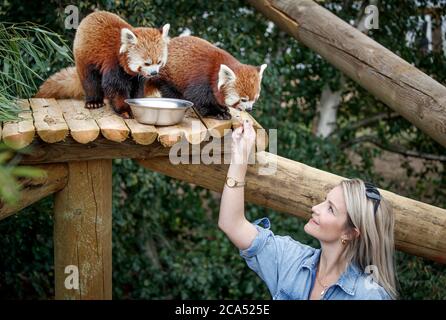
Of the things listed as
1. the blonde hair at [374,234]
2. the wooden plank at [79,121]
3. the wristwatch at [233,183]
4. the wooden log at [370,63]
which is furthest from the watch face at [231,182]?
the wooden log at [370,63]

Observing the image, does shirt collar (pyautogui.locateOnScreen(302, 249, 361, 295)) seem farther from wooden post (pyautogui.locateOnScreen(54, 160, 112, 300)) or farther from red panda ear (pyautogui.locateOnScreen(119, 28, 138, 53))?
red panda ear (pyautogui.locateOnScreen(119, 28, 138, 53))

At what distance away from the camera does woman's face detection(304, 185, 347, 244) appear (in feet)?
7.20

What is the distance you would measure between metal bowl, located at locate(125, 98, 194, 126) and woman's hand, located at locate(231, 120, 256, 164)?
9.3 inches

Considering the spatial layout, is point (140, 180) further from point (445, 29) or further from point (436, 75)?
point (445, 29)

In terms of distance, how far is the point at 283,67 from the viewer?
196 inches

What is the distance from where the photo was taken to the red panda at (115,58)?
8.33ft

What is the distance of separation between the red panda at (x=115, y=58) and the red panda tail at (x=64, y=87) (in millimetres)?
121

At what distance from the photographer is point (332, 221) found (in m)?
2.19

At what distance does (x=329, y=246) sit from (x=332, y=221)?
0.10 m

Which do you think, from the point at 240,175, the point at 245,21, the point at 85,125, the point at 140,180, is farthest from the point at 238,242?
the point at 245,21

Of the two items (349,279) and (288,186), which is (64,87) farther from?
(349,279)

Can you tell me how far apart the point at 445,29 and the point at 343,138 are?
1.22 m

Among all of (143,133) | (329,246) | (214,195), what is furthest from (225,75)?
(214,195)

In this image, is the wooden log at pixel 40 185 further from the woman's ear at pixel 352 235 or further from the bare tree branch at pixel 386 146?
the bare tree branch at pixel 386 146
